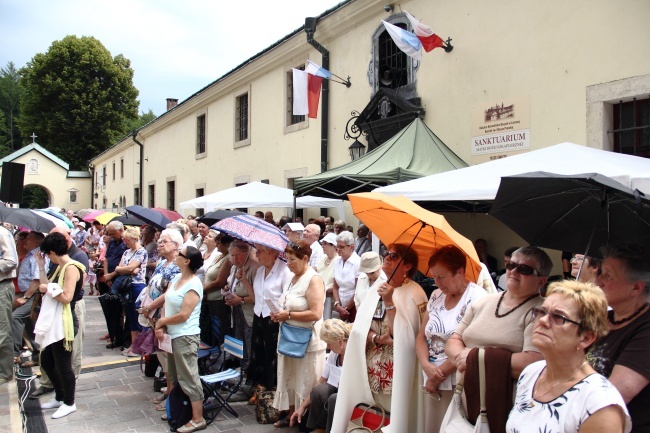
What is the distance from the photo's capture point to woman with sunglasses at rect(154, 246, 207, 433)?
4.73 m

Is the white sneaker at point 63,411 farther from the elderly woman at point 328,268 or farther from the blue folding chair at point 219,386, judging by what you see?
the elderly woman at point 328,268

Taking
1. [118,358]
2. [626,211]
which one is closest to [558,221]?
[626,211]

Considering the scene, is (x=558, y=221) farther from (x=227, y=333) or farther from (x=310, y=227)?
(x=310, y=227)

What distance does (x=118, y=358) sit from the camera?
741 cm

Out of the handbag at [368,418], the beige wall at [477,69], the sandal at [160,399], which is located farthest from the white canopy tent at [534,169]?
the sandal at [160,399]

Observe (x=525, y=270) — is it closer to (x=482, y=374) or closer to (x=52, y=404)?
(x=482, y=374)

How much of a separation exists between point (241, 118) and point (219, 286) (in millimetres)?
11682

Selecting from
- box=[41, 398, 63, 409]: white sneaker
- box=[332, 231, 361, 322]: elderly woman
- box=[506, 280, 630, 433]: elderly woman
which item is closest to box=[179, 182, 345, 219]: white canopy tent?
box=[332, 231, 361, 322]: elderly woman

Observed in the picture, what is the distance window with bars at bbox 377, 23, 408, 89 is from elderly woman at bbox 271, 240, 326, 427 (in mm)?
6456

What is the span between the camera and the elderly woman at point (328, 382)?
408 centimetres

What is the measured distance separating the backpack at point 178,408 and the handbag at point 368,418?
1.86 m

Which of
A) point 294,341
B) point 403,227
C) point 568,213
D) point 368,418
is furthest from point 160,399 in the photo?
point 568,213

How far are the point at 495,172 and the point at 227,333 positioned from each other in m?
3.40

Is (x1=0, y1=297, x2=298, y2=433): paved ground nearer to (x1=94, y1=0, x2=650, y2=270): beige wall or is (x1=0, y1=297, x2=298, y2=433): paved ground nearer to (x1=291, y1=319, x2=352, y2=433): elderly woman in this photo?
(x1=291, y1=319, x2=352, y2=433): elderly woman
